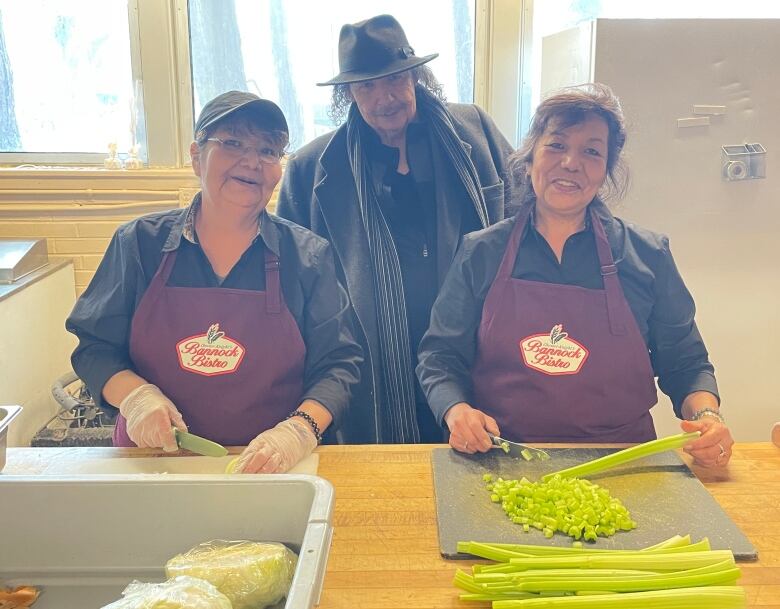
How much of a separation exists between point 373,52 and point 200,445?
110 cm

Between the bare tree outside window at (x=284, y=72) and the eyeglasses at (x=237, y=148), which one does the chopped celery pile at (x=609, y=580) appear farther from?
the bare tree outside window at (x=284, y=72)

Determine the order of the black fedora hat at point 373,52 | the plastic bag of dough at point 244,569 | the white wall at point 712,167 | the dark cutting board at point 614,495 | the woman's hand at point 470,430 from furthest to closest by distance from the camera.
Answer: the white wall at point 712,167 < the black fedora hat at point 373,52 < the woman's hand at point 470,430 < the dark cutting board at point 614,495 < the plastic bag of dough at point 244,569

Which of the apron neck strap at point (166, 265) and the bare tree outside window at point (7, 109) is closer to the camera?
the apron neck strap at point (166, 265)

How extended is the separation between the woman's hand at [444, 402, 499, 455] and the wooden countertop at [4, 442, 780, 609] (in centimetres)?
7

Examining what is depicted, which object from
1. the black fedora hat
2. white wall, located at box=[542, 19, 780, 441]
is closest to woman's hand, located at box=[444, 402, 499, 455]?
the black fedora hat

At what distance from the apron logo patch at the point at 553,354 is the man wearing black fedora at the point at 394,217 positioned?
51 cm

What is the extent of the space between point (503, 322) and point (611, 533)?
533 millimetres

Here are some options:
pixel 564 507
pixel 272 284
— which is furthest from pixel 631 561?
pixel 272 284

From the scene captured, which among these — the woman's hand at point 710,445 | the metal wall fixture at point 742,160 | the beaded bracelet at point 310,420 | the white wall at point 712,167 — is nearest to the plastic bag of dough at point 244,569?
the beaded bracelet at point 310,420

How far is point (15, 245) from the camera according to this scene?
111 inches

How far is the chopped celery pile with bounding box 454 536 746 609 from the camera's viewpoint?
0.96m

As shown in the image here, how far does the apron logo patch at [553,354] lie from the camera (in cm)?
154

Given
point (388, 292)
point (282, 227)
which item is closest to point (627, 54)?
point (388, 292)

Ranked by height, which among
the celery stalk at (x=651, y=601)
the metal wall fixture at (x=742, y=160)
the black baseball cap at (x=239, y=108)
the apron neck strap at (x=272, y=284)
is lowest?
the celery stalk at (x=651, y=601)
